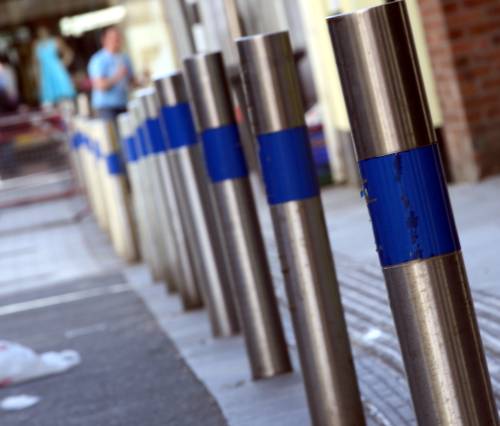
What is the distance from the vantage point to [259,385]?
5617 mm

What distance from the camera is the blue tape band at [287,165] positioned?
4.50m

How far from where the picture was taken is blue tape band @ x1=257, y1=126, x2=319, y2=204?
177 inches

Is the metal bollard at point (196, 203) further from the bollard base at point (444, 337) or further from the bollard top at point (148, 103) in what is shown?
the bollard base at point (444, 337)

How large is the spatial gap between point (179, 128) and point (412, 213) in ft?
11.8

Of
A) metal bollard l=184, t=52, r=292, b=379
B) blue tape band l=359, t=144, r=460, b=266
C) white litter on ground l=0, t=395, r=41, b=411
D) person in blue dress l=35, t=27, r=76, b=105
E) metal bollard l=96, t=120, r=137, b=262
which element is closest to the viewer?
blue tape band l=359, t=144, r=460, b=266

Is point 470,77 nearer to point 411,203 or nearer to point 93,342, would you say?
point 93,342

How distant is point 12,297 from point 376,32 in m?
7.69

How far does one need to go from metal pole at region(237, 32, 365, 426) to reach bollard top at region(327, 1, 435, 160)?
1058 millimetres

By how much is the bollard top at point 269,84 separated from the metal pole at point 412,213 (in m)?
1.06

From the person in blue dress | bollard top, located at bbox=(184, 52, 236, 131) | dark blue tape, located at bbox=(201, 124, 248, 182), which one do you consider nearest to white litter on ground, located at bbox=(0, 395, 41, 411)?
dark blue tape, located at bbox=(201, 124, 248, 182)

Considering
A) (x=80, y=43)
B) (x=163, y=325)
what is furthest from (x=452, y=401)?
(x=80, y=43)

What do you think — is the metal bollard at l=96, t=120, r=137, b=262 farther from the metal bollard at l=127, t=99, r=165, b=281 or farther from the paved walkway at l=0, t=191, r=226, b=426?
the metal bollard at l=127, t=99, r=165, b=281

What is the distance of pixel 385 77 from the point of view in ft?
11.2

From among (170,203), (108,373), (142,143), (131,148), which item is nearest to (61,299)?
(131,148)
